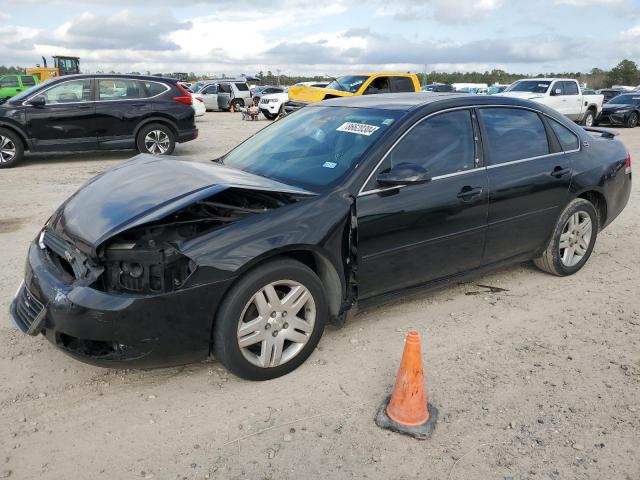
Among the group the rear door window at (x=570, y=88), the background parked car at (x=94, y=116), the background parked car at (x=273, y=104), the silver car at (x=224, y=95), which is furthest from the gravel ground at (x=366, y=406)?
the silver car at (x=224, y=95)

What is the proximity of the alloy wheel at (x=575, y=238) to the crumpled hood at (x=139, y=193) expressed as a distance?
268cm

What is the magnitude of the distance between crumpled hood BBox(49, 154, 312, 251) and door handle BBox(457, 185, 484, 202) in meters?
1.19

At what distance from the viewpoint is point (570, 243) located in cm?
479

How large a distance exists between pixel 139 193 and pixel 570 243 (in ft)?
12.2

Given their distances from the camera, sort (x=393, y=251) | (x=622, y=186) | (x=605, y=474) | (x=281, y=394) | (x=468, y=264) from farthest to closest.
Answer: (x=622, y=186) < (x=468, y=264) < (x=393, y=251) < (x=281, y=394) < (x=605, y=474)

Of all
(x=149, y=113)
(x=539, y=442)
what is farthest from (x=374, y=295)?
(x=149, y=113)

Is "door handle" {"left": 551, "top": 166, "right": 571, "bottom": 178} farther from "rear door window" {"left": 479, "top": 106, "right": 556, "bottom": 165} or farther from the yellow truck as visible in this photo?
the yellow truck

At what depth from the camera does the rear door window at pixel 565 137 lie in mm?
4566

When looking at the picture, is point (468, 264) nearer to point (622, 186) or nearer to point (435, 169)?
point (435, 169)

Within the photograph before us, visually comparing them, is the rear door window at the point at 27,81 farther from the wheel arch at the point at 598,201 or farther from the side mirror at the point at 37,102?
the wheel arch at the point at 598,201

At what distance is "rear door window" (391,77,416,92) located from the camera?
637 inches

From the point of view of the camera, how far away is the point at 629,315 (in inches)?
162

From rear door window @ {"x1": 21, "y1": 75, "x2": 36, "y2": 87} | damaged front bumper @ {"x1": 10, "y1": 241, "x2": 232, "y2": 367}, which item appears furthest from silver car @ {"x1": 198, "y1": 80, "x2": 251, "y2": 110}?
damaged front bumper @ {"x1": 10, "y1": 241, "x2": 232, "y2": 367}

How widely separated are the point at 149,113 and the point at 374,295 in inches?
340
